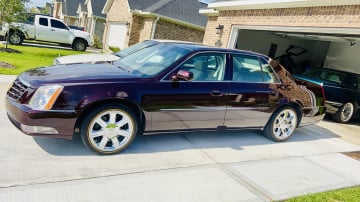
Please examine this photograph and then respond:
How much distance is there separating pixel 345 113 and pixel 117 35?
16.2 meters

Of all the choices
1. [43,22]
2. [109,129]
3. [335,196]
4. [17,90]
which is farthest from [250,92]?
[43,22]

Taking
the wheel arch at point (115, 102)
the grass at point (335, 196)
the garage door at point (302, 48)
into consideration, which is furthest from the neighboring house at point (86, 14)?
the grass at point (335, 196)

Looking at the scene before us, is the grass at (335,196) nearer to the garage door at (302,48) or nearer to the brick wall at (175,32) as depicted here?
the garage door at (302,48)

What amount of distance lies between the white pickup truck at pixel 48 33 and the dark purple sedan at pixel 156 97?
45.1 feet

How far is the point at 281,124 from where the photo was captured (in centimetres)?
568

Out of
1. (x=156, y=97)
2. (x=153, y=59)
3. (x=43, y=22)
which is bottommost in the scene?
(x=156, y=97)

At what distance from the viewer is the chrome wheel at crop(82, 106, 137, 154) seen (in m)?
3.78

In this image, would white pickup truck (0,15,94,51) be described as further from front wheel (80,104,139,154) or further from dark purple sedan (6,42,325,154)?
front wheel (80,104,139,154)

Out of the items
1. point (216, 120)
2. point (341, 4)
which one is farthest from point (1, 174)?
point (341, 4)

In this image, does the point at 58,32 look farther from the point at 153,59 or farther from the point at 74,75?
the point at 74,75

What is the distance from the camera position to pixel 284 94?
5.43 m

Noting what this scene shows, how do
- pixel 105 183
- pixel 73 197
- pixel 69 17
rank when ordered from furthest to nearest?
pixel 69 17
pixel 105 183
pixel 73 197

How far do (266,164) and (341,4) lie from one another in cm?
517

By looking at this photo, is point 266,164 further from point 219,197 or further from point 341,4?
point 341,4
